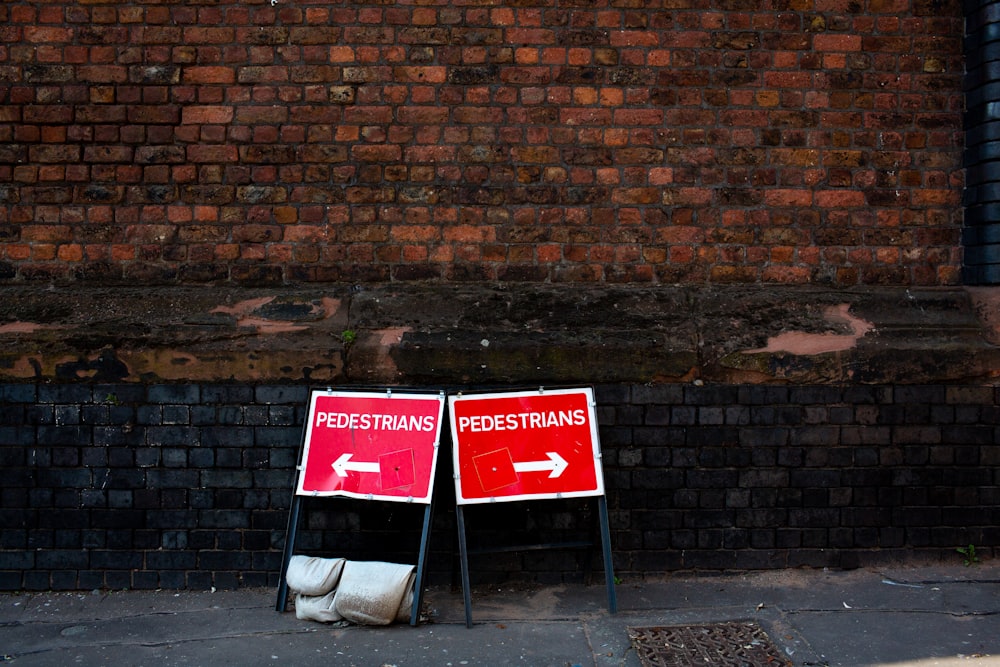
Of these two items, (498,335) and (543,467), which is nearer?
(543,467)

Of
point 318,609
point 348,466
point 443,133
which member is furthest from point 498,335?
point 318,609

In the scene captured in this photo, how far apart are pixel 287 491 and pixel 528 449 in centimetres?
144

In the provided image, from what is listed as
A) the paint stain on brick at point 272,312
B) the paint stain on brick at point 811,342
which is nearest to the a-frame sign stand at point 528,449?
→ the paint stain on brick at point 272,312

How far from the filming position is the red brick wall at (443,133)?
186 inches

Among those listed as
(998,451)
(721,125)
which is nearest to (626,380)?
(721,125)

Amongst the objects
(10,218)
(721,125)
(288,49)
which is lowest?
(10,218)

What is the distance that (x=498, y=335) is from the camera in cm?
456

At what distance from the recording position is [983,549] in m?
4.74

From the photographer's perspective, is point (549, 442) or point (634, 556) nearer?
point (549, 442)

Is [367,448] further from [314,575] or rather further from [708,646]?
[708,646]

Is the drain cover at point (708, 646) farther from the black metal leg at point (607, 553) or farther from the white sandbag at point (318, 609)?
the white sandbag at point (318, 609)

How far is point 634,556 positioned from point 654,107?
8.67ft

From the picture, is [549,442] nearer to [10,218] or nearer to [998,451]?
[998,451]

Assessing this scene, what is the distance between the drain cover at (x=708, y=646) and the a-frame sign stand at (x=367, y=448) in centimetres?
124
